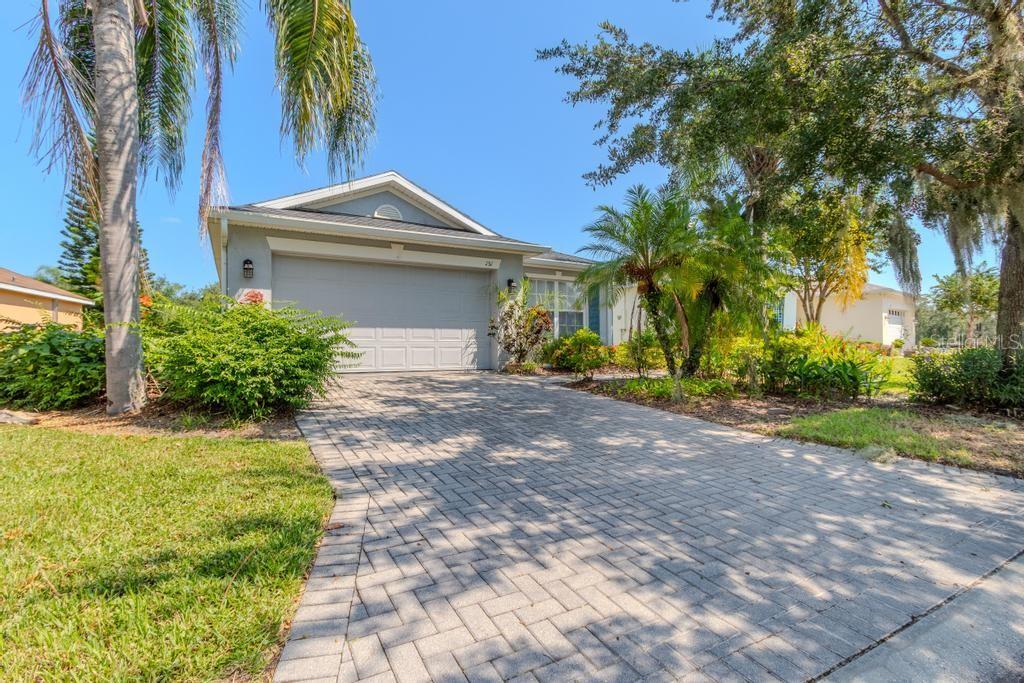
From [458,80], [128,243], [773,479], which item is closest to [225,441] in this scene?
[128,243]

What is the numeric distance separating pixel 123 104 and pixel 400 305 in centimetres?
575

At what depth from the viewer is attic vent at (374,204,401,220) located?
37.0 feet

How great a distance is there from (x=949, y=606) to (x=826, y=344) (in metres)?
6.96

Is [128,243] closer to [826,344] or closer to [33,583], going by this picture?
[33,583]

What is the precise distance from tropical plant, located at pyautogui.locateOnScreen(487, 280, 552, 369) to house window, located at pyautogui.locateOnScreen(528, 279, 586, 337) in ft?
5.59

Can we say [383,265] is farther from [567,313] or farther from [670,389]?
[670,389]

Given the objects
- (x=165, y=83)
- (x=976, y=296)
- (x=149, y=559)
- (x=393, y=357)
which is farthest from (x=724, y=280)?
(x=976, y=296)

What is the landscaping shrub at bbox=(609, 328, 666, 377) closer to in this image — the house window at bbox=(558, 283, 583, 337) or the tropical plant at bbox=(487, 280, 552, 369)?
the tropical plant at bbox=(487, 280, 552, 369)

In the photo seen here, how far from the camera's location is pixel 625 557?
8.07 ft

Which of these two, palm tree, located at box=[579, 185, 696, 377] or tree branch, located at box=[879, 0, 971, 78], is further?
palm tree, located at box=[579, 185, 696, 377]

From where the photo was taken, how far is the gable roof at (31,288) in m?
15.6

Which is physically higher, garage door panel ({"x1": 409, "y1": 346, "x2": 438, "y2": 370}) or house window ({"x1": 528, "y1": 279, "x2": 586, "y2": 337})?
house window ({"x1": 528, "y1": 279, "x2": 586, "y2": 337})

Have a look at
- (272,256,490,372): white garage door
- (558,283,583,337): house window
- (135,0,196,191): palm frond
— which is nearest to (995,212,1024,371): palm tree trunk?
(558,283,583,337): house window

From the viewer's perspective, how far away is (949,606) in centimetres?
206
